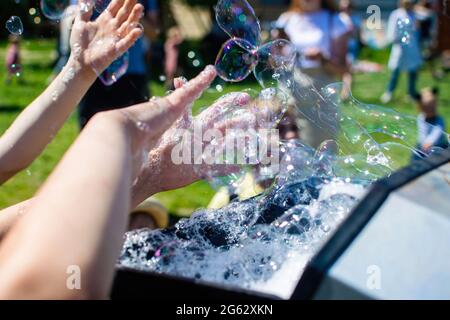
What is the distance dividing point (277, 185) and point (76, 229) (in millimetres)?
1075

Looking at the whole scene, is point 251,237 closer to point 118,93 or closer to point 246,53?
point 246,53

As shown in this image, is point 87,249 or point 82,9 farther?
point 82,9

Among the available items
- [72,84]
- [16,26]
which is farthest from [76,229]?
[16,26]

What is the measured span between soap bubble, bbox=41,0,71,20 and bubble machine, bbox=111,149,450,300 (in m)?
2.08

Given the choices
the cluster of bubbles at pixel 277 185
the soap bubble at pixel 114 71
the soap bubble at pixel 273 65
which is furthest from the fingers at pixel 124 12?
the soap bubble at pixel 273 65

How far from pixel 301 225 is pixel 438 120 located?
3.98 m

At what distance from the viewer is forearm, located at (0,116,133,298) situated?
2.89 ft

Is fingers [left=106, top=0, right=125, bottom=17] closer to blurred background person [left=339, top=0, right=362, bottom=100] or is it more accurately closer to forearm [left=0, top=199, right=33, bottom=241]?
forearm [left=0, top=199, right=33, bottom=241]

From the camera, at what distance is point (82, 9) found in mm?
2150

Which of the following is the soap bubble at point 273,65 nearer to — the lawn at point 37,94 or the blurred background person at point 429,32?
the lawn at point 37,94

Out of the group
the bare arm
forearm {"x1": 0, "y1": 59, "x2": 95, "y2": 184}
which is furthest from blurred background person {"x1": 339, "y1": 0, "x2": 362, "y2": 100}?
the bare arm
